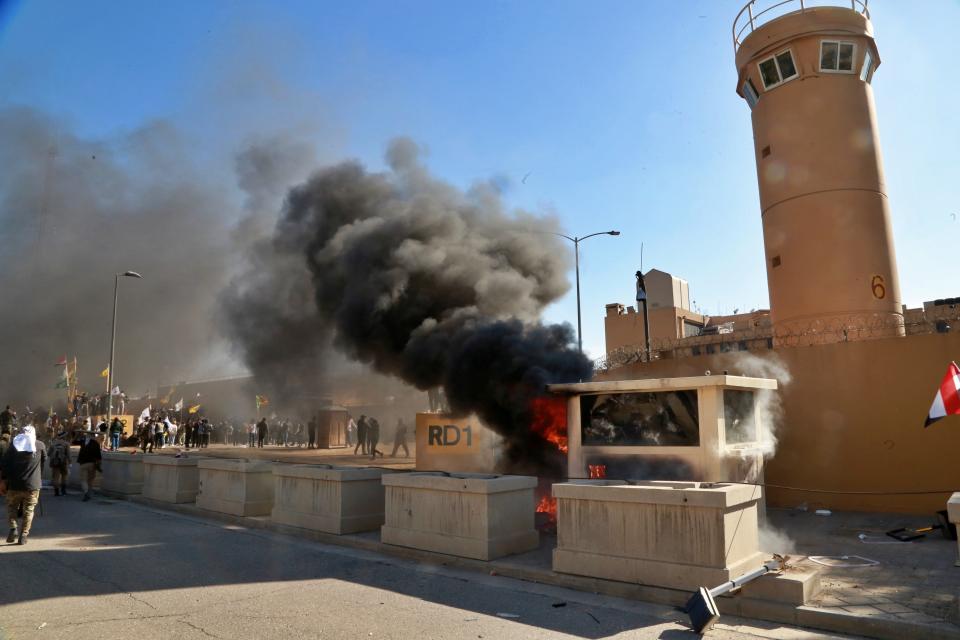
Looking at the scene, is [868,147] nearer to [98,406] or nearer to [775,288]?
[775,288]

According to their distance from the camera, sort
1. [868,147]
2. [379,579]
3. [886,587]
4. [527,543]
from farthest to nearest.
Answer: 1. [868,147]
2. [527,543]
3. [379,579]
4. [886,587]

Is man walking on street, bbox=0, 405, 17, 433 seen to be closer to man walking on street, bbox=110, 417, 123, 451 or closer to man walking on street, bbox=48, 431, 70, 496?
man walking on street, bbox=110, 417, 123, 451

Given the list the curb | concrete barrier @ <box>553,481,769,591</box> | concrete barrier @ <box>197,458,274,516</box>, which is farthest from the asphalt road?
concrete barrier @ <box>197,458,274,516</box>

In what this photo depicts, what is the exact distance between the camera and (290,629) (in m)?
4.41

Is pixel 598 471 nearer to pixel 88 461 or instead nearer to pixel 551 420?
pixel 551 420

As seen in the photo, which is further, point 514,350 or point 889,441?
point 514,350

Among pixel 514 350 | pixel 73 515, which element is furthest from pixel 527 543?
pixel 73 515

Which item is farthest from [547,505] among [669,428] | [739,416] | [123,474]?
[123,474]

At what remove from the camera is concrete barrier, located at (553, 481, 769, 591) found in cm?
502

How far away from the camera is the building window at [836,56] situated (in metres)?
13.9

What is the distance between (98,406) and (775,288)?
112 ft

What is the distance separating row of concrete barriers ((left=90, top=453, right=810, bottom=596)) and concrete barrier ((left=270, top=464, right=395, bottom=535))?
14 mm

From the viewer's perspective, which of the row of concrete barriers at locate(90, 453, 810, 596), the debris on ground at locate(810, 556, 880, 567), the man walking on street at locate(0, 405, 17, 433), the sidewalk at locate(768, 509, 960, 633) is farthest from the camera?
the man walking on street at locate(0, 405, 17, 433)

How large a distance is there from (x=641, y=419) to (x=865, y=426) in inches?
160
